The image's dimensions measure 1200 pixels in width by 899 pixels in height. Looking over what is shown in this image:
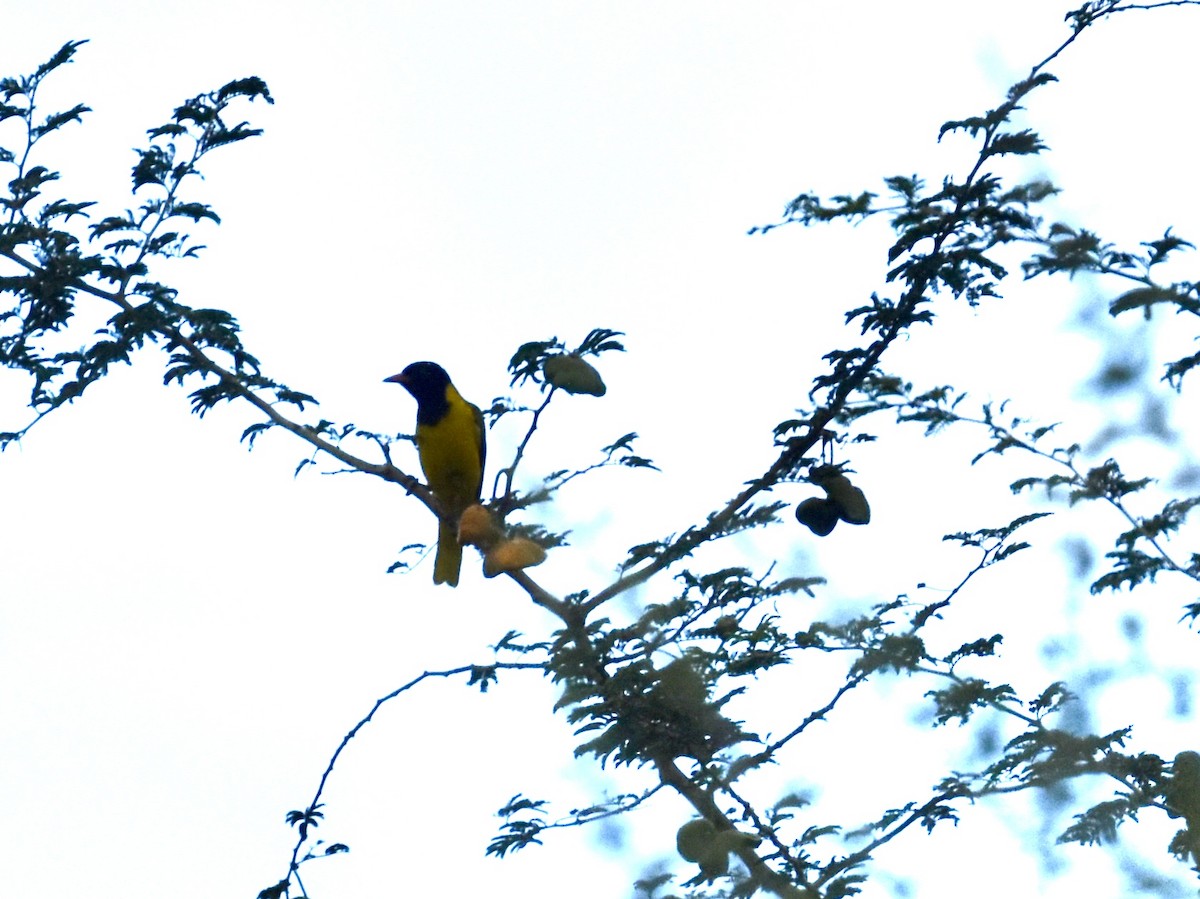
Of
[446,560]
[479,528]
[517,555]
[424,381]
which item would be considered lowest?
[517,555]

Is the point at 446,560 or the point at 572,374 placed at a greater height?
the point at 446,560

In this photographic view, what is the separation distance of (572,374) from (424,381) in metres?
3.19

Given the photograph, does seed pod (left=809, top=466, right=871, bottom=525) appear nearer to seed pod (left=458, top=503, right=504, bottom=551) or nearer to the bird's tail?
seed pod (left=458, top=503, right=504, bottom=551)

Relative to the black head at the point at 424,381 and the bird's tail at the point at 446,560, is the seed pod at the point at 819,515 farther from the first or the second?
the black head at the point at 424,381

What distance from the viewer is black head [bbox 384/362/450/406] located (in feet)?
19.8

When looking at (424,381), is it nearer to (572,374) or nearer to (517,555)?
(517,555)

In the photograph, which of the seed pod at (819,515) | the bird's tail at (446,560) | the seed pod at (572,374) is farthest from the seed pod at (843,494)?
the bird's tail at (446,560)

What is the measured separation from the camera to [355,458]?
3.59 meters

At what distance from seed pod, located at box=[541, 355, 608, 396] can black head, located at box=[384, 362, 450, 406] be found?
2958 mm

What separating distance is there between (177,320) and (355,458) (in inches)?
20.2

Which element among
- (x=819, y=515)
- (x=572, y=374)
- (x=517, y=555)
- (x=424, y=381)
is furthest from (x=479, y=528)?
(x=424, y=381)

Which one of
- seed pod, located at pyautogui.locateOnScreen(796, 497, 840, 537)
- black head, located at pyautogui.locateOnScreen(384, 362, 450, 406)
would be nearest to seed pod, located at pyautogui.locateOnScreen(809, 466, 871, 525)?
seed pod, located at pyautogui.locateOnScreen(796, 497, 840, 537)

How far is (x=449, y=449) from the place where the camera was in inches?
223

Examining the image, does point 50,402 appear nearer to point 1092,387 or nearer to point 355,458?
point 355,458
